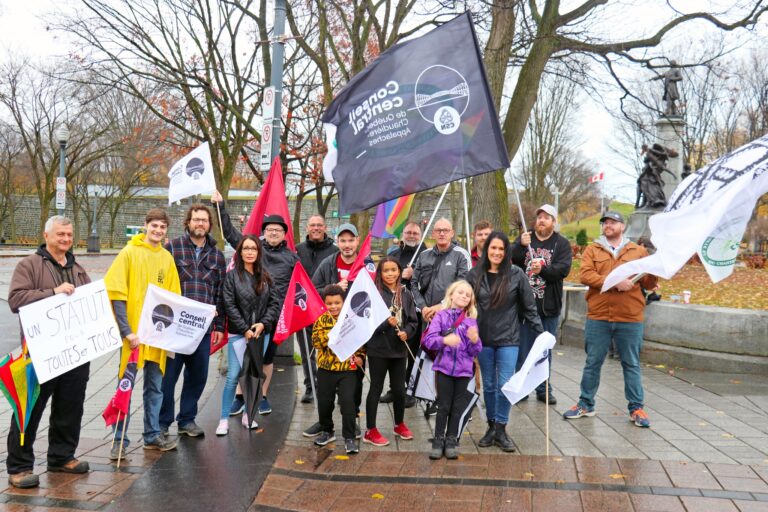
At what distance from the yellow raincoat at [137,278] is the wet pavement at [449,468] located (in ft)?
2.72

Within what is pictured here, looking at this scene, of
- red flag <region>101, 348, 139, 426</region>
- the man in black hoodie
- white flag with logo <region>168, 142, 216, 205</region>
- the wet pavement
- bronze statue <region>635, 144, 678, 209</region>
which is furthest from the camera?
bronze statue <region>635, 144, 678, 209</region>

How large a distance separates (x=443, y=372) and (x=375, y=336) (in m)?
0.75

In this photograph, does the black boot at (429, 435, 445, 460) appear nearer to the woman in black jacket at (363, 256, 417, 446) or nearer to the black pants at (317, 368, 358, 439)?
the woman in black jacket at (363, 256, 417, 446)

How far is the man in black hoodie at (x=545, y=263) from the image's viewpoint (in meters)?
6.71

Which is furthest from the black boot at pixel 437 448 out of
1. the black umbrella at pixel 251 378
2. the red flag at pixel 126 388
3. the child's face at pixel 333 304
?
the red flag at pixel 126 388

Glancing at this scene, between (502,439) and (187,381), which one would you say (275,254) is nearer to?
(187,381)

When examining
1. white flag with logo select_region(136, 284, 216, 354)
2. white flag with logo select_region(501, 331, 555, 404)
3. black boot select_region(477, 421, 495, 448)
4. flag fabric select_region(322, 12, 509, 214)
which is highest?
flag fabric select_region(322, 12, 509, 214)

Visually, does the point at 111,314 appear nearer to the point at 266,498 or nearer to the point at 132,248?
the point at 132,248

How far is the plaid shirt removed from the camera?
5.91 m

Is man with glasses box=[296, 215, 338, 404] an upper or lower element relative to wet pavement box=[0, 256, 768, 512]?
upper

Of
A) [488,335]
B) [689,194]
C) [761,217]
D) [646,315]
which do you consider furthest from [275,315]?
[761,217]

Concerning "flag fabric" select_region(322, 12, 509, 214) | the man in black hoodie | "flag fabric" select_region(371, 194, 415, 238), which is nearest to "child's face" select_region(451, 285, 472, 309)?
"flag fabric" select_region(322, 12, 509, 214)

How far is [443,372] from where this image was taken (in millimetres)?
5500

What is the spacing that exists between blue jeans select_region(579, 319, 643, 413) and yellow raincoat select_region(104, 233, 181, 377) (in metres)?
3.91
